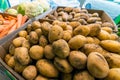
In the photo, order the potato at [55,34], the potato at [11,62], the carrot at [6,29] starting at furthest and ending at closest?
the carrot at [6,29], the potato at [11,62], the potato at [55,34]

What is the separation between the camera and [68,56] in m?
0.69

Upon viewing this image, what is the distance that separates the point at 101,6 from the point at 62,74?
5.40 feet

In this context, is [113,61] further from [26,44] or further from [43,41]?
[26,44]

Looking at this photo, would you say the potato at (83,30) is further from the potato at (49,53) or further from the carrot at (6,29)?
the carrot at (6,29)

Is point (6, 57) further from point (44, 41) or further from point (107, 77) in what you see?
point (107, 77)

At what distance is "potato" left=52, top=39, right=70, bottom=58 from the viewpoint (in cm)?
67

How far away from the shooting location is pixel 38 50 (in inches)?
29.7

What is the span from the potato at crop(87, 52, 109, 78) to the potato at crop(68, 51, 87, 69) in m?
0.02

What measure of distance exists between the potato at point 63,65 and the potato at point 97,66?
0.08 metres

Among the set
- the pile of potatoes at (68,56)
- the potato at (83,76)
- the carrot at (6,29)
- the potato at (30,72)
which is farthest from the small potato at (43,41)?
the carrot at (6,29)

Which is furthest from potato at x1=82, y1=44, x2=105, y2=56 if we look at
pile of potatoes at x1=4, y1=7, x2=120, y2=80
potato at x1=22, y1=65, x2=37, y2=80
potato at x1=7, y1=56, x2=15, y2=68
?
potato at x1=7, y1=56, x2=15, y2=68

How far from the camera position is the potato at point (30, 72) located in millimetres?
721

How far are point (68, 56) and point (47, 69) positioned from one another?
11cm

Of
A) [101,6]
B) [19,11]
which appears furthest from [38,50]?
[101,6]
